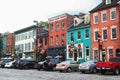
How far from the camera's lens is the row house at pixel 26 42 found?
2725 inches

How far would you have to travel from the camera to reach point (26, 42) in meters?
72.7

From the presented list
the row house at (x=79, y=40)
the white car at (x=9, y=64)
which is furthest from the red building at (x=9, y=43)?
the row house at (x=79, y=40)

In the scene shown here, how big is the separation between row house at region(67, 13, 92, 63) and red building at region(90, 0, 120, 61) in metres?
1.55

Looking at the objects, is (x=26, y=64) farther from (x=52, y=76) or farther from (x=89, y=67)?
(x=52, y=76)

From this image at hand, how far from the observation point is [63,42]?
5538 cm

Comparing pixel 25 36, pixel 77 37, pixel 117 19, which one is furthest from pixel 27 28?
pixel 117 19

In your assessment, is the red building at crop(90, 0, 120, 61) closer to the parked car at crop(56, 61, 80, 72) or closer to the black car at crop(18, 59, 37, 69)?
the parked car at crop(56, 61, 80, 72)

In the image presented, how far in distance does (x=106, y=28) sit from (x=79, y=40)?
692cm

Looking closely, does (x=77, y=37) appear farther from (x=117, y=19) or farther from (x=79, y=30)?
(x=117, y=19)

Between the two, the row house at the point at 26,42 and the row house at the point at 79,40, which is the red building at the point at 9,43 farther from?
the row house at the point at 79,40

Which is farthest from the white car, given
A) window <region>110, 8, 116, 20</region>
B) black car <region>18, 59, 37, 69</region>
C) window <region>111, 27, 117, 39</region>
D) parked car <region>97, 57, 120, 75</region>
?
parked car <region>97, 57, 120, 75</region>

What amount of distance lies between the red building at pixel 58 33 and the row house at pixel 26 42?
9321 millimetres

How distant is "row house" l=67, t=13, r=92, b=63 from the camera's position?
160 feet

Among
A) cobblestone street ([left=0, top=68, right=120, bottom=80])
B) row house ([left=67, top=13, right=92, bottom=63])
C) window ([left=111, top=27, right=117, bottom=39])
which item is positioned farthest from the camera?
row house ([left=67, top=13, right=92, bottom=63])
